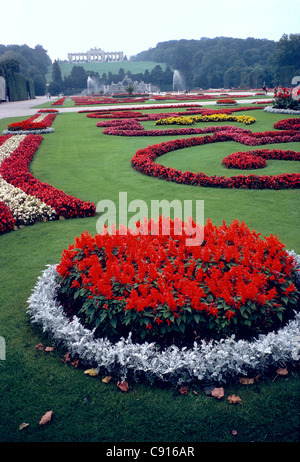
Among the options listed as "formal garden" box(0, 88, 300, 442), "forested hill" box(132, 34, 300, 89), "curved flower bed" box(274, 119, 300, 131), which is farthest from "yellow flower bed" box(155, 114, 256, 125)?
"forested hill" box(132, 34, 300, 89)

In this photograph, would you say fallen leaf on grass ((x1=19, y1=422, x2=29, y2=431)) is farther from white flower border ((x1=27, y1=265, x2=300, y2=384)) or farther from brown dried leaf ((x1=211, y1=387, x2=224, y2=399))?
brown dried leaf ((x1=211, y1=387, x2=224, y2=399))

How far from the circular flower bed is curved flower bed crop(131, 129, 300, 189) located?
13.7 feet

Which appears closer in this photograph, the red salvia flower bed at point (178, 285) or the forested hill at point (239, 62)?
the red salvia flower bed at point (178, 285)

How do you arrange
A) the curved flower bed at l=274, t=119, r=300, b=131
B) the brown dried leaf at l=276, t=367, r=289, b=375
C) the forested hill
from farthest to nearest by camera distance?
the forested hill, the curved flower bed at l=274, t=119, r=300, b=131, the brown dried leaf at l=276, t=367, r=289, b=375

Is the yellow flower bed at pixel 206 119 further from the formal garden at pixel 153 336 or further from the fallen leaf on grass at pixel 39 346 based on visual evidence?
the fallen leaf on grass at pixel 39 346

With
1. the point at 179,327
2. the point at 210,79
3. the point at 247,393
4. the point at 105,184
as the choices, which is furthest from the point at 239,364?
the point at 210,79

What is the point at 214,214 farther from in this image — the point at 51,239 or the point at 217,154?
the point at 217,154

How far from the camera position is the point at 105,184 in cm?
884

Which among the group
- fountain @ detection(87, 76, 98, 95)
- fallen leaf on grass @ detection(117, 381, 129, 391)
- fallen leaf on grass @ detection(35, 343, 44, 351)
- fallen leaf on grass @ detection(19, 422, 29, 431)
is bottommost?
fallen leaf on grass @ detection(19, 422, 29, 431)

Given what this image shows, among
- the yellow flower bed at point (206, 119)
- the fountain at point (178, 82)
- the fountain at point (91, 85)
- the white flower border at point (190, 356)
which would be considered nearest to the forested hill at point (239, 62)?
the fountain at point (178, 82)

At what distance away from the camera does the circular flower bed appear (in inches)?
114

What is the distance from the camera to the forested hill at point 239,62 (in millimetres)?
64500

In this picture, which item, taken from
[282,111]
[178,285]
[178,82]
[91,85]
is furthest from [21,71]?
[178,285]
